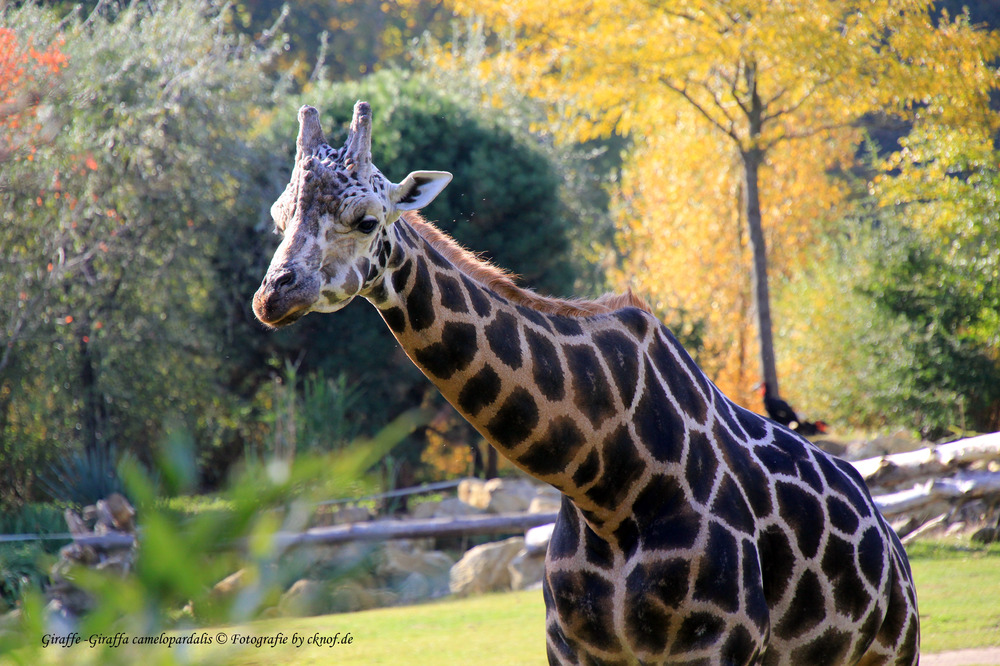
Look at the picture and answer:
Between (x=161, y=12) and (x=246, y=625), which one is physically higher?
(x=161, y=12)

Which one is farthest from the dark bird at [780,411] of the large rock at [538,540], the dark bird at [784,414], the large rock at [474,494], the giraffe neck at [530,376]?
the giraffe neck at [530,376]

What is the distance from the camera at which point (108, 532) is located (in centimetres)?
785

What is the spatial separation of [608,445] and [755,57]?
10.7 metres

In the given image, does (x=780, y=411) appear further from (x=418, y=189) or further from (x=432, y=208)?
(x=418, y=189)

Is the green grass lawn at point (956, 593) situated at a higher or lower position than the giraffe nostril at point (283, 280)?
lower

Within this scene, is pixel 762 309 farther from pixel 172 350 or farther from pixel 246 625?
pixel 246 625

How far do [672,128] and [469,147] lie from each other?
6253 mm

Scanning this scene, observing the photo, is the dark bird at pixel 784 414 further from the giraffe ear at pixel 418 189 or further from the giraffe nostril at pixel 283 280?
the giraffe nostril at pixel 283 280

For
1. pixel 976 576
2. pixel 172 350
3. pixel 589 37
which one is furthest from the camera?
pixel 589 37

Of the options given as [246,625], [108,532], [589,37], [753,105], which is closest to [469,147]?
[589,37]

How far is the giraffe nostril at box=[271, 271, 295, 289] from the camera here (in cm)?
233

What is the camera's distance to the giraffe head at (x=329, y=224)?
2.36 metres

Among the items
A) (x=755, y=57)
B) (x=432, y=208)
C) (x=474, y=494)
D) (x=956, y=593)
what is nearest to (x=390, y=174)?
(x=432, y=208)

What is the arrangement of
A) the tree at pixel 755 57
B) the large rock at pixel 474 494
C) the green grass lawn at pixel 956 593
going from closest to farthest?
the green grass lawn at pixel 956 593 → the large rock at pixel 474 494 → the tree at pixel 755 57
